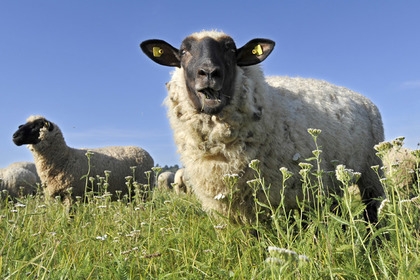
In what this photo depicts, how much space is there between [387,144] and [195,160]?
212 cm

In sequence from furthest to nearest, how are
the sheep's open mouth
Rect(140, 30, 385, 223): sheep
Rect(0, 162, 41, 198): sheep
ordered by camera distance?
Rect(0, 162, 41, 198): sheep, Rect(140, 30, 385, 223): sheep, the sheep's open mouth

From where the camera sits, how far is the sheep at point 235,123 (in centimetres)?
386

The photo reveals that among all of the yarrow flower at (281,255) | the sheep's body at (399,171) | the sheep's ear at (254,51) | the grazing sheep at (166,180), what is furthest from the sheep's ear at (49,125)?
the grazing sheep at (166,180)

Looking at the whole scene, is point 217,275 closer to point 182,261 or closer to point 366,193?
point 182,261

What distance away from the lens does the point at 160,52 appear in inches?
185

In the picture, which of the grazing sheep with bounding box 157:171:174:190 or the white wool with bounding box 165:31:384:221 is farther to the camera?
the grazing sheep with bounding box 157:171:174:190

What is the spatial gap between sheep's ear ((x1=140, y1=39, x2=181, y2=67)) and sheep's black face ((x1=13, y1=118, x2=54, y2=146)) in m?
5.49

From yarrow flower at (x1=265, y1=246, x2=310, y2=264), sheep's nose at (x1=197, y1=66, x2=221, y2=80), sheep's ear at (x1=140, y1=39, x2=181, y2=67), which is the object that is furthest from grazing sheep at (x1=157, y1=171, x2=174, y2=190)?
yarrow flower at (x1=265, y1=246, x2=310, y2=264)

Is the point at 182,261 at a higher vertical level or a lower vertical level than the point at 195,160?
lower

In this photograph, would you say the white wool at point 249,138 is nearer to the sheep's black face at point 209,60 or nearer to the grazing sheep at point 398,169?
the sheep's black face at point 209,60

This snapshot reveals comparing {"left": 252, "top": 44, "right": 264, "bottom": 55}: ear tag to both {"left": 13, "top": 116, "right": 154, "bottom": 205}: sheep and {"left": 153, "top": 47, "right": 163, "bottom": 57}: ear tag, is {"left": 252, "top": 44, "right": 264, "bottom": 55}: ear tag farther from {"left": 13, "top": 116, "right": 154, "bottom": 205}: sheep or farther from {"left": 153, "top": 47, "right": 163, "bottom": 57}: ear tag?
{"left": 13, "top": 116, "right": 154, "bottom": 205}: sheep

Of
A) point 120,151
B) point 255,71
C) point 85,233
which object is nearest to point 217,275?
point 85,233

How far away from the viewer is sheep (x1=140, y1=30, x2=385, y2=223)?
386cm

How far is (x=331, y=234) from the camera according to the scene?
2.26 meters
